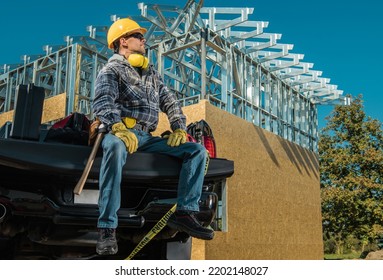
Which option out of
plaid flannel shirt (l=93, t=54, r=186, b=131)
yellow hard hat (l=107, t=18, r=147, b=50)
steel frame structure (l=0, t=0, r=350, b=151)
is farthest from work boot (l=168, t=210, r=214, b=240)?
steel frame structure (l=0, t=0, r=350, b=151)

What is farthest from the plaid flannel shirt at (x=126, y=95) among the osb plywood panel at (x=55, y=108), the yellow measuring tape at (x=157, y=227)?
the osb plywood panel at (x=55, y=108)

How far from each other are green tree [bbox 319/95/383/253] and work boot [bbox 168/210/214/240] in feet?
56.9

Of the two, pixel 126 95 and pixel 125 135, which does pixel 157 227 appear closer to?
pixel 125 135

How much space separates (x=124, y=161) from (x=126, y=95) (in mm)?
349

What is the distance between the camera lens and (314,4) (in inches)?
424

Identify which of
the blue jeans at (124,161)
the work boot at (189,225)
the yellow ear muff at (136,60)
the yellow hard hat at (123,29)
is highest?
the yellow hard hat at (123,29)

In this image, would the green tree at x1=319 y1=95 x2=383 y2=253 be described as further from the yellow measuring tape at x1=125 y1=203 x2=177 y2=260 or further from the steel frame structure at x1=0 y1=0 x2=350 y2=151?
the yellow measuring tape at x1=125 y1=203 x2=177 y2=260

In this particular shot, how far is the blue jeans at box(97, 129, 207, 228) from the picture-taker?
1984mm

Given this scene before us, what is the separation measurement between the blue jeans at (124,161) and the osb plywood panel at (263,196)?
248 inches

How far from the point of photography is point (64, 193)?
214 centimetres

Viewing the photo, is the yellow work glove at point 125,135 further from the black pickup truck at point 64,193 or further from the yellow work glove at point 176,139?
the yellow work glove at point 176,139

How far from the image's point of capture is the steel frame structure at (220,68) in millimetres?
11219
